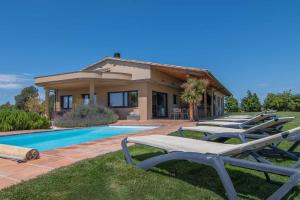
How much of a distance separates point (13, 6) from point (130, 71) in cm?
897

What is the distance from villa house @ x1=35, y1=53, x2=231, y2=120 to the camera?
1748 centimetres

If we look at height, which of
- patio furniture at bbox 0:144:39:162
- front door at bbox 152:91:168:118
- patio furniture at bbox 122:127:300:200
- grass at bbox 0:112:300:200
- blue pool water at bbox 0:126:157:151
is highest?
front door at bbox 152:91:168:118

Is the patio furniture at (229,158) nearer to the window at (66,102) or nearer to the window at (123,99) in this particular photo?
the window at (123,99)

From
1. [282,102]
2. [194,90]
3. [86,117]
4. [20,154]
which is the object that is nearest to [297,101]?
[282,102]

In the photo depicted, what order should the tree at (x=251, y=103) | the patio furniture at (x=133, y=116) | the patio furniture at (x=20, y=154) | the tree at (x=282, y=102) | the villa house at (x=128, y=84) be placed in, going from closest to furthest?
the patio furniture at (x=20, y=154) < the villa house at (x=128, y=84) < the patio furniture at (x=133, y=116) < the tree at (x=282, y=102) < the tree at (x=251, y=103)

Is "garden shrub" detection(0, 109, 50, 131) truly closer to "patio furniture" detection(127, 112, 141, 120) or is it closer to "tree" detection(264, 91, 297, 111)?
"patio furniture" detection(127, 112, 141, 120)

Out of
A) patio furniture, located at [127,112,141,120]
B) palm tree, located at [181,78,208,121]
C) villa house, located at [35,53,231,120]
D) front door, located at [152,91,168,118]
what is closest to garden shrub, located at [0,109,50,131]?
villa house, located at [35,53,231,120]

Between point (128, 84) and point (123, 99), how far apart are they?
4.51ft

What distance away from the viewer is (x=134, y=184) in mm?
3277

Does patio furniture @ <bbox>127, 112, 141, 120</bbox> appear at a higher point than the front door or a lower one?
lower

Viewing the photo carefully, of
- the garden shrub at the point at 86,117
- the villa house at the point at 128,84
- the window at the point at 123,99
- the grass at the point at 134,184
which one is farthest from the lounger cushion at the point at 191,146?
the window at the point at 123,99

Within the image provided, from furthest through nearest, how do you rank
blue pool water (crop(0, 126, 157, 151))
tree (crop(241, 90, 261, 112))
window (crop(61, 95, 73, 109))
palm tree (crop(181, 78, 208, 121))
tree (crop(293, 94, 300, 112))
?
tree (crop(241, 90, 261, 112)) < tree (crop(293, 94, 300, 112)) < window (crop(61, 95, 73, 109)) < palm tree (crop(181, 78, 208, 121)) < blue pool water (crop(0, 126, 157, 151))

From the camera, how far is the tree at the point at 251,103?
124 ft

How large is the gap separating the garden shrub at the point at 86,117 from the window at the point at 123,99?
2.78m
